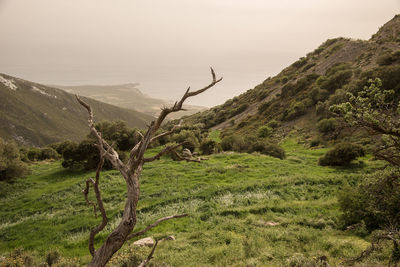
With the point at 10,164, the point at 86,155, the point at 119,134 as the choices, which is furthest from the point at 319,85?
the point at 10,164

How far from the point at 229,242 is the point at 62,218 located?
11131 millimetres

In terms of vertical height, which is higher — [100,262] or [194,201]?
[100,262]

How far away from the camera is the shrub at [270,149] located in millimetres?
26289

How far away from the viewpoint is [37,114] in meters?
109

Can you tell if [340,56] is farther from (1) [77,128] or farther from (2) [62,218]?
(1) [77,128]

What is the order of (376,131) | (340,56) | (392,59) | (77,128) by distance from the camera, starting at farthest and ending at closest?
(77,128)
(340,56)
(392,59)
(376,131)

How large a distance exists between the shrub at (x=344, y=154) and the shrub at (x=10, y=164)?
31.7 metres

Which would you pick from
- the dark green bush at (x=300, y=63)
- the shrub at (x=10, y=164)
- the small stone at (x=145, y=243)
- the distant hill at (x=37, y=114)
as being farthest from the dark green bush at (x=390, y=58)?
the distant hill at (x=37, y=114)

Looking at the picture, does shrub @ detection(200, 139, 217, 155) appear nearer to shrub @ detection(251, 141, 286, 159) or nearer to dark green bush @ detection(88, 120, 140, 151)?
shrub @ detection(251, 141, 286, 159)

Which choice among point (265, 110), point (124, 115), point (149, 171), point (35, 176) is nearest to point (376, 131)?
point (149, 171)

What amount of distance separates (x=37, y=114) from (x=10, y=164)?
106 metres

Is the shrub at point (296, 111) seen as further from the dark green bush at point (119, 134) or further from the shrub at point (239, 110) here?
the dark green bush at point (119, 134)

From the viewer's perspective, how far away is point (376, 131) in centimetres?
551

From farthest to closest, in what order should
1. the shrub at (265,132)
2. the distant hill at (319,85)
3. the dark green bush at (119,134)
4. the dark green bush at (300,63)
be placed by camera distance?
1. the dark green bush at (300,63)
2. the shrub at (265,132)
3. the distant hill at (319,85)
4. the dark green bush at (119,134)
